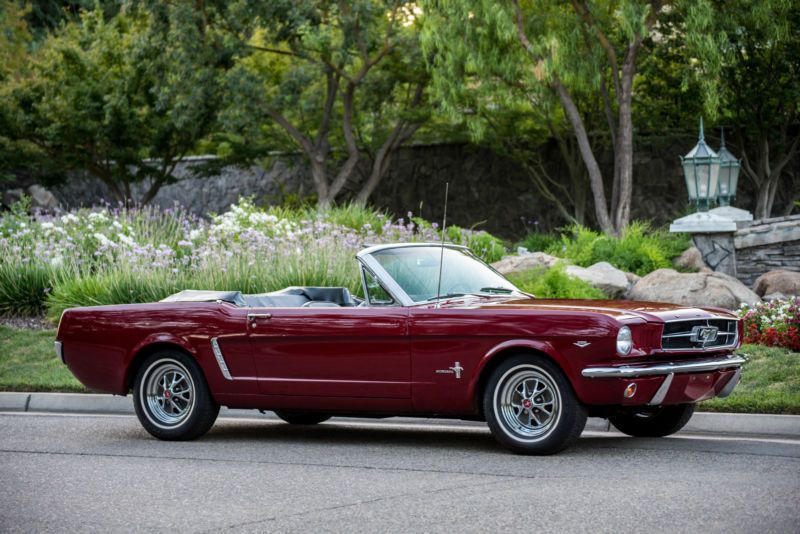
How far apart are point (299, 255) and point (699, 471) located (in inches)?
382

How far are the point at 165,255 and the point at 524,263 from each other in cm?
521

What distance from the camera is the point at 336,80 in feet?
104

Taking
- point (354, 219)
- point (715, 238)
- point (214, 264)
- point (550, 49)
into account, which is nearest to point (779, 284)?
point (715, 238)

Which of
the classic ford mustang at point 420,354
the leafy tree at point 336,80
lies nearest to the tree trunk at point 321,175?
the leafy tree at point 336,80

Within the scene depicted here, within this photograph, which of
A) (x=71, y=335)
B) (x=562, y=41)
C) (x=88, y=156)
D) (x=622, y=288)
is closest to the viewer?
(x=71, y=335)

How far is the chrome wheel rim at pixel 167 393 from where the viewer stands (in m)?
8.90

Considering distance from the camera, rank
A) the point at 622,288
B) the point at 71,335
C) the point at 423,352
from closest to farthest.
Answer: the point at 423,352 → the point at 71,335 → the point at 622,288

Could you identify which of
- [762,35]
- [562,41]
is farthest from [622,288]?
[762,35]

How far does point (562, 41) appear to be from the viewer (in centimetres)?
2377

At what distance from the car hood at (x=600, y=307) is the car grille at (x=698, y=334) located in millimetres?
52

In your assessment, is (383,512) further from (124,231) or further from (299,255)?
(124,231)

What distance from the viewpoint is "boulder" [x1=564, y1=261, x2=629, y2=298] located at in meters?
15.3

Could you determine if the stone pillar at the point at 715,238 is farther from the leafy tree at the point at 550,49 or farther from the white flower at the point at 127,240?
the white flower at the point at 127,240

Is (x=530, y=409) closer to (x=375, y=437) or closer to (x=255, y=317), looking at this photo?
(x=375, y=437)
